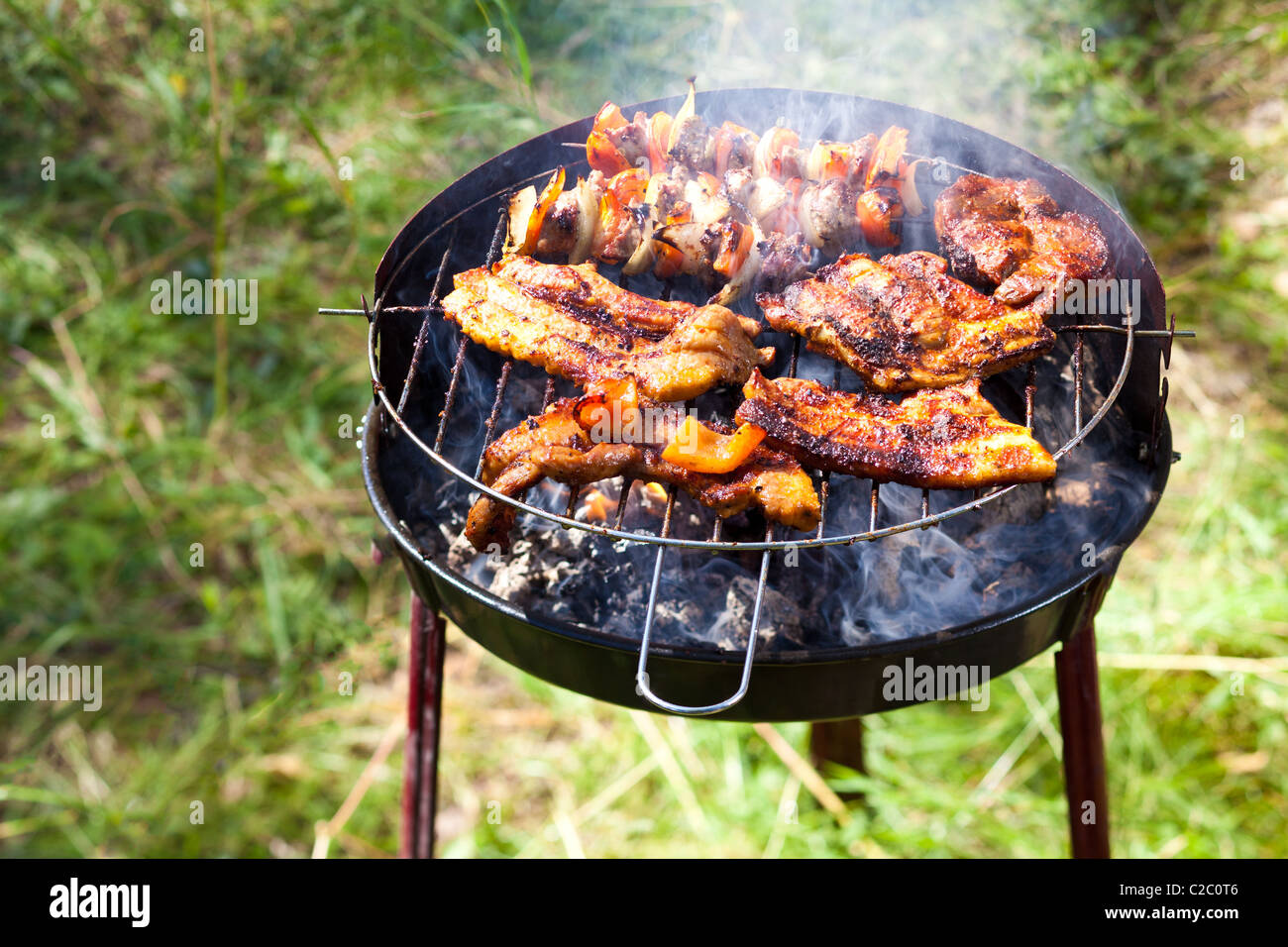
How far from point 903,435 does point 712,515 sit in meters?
0.65

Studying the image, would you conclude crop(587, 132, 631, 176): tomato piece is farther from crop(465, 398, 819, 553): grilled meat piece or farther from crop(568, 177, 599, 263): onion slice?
crop(465, 398, 819, 553): grilled meat piece

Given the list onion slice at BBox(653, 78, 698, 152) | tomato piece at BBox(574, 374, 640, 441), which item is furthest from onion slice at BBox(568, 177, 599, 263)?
tomato piece at BBox(574, 374, 640, 441)

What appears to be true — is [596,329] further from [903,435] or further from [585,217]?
[903,435]

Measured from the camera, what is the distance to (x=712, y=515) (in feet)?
9.91

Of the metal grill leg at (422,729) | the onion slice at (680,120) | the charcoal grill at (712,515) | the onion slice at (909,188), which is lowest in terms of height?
the metal grill leg at (422,729)

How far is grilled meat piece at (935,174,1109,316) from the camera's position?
305 cm

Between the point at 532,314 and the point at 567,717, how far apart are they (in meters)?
2.56

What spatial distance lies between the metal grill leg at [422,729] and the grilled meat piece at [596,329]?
0.90 metres

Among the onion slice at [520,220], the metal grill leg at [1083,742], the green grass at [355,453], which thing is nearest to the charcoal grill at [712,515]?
the metal grill leg at [1083,742]

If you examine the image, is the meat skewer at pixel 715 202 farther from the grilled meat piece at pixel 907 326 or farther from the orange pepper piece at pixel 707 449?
the orange pepper piece at pixel 707 449

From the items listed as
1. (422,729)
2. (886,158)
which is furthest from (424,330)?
(886,158)

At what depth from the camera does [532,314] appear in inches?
117

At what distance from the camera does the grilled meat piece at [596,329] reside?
2.81m

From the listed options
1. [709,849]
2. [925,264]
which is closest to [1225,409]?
[925,264]
